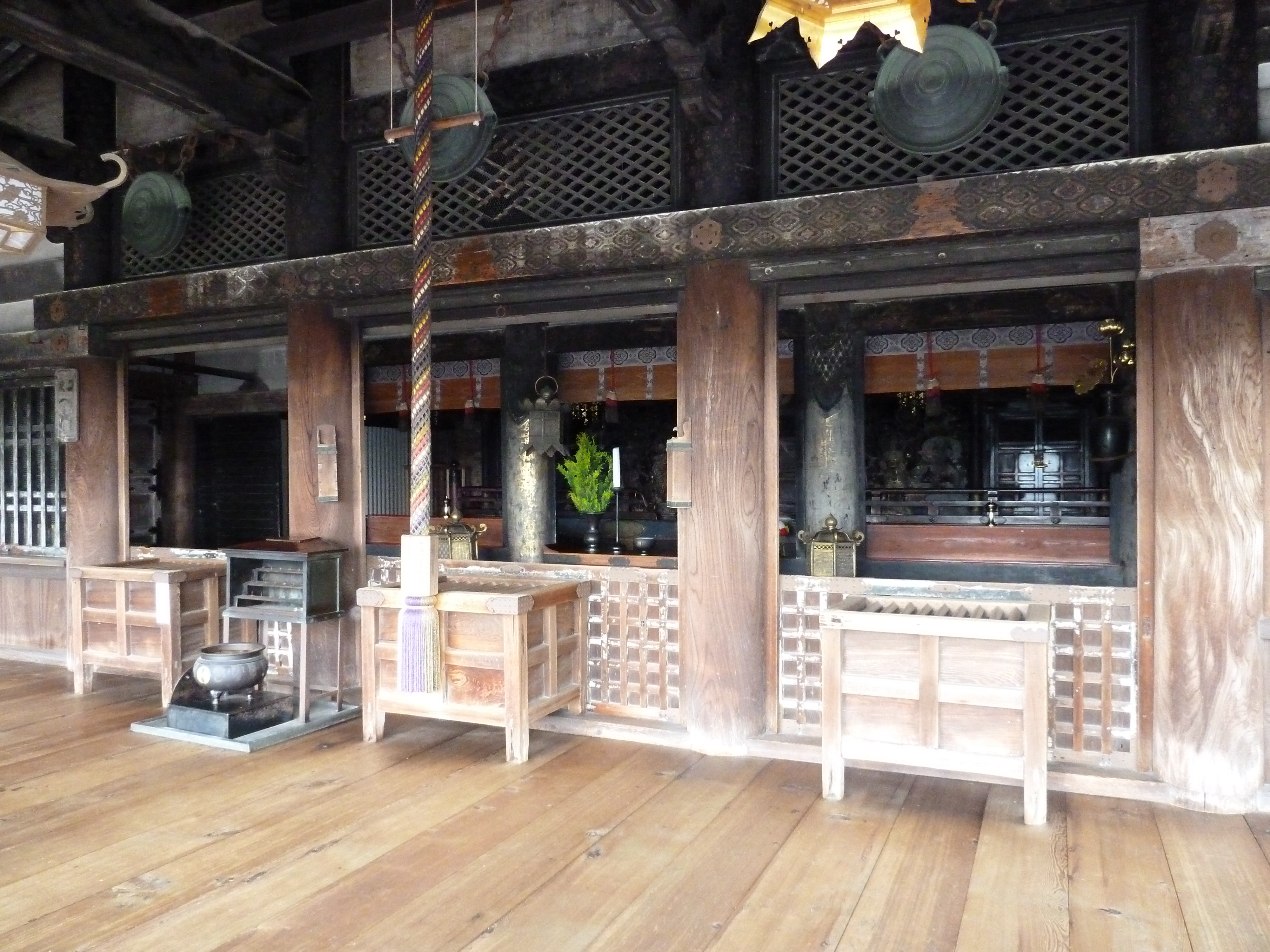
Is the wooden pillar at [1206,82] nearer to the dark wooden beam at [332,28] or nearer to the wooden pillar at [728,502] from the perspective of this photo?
the wooden pillar at [728,502]

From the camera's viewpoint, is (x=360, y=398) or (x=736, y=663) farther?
(x=360, y=398)

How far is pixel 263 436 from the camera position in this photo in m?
10.4

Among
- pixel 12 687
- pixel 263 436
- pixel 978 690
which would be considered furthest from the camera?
pixel 263 436

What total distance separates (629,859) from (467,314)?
2998mm

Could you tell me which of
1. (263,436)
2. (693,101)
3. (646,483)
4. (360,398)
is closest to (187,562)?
(360,398)

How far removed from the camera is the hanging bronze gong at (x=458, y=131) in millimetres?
3939

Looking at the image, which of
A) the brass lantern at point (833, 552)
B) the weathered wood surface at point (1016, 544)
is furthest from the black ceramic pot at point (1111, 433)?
the brass lantern at point (833, 552)

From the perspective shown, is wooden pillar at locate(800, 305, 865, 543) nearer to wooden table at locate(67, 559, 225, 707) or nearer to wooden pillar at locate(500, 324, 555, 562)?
wooden pillar at locate(500, 324, 555, 562)

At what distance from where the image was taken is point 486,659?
13.4 feet

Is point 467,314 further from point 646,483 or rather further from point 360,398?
point 646,483

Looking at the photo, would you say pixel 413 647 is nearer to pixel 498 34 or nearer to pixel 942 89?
pixel 498 34

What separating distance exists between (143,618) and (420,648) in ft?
9.02

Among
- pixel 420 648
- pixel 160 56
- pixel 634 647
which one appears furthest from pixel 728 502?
pixel 160 56

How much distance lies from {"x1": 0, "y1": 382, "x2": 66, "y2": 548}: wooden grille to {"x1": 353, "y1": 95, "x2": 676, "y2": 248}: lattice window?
3.33 meters
